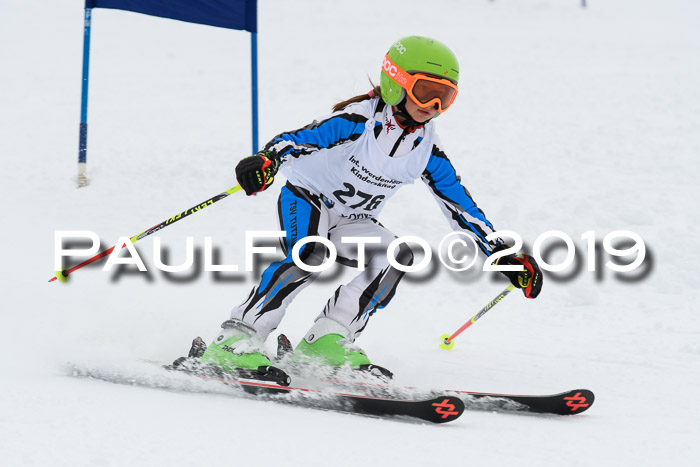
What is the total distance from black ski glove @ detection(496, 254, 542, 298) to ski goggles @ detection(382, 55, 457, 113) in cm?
89

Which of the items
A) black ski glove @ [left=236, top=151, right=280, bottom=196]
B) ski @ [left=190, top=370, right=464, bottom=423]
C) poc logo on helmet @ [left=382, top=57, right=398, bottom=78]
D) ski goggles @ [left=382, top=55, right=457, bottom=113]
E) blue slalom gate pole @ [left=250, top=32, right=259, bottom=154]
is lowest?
ski @ [left=190, top=370, right=464, bottom=423]

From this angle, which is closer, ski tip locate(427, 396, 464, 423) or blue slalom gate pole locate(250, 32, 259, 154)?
ski tip locate(427, 396, 464, 423)

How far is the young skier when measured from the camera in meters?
3.52

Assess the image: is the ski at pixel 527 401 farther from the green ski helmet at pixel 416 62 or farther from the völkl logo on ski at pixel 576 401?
the green ski helmet at pixel 416 62

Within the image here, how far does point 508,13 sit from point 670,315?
489 inches

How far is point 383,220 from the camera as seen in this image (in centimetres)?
710

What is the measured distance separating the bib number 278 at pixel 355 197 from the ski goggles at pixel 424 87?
0.57 meters

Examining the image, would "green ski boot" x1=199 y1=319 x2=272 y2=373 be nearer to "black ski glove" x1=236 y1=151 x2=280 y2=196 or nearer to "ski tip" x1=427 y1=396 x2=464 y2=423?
"black ski glove" x1=236 y1=151 x2=280 y2=196

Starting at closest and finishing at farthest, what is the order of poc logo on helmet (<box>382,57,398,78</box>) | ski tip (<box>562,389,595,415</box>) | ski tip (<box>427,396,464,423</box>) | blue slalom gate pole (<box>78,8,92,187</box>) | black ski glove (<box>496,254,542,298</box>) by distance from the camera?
ski tip (<box>427,396,464,423</box>) → ski tip (<box>562,389,595,415</box>) → poc logo on helmet (<box>382,57,398,78</box>) → black ski glove (<box>496,254,542,298</box>) → blue slalom gate pole (<box>78,8,92,187</box>)

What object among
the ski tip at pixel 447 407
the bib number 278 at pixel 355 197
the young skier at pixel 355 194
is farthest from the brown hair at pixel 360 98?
the ski tip at pixel 447 407

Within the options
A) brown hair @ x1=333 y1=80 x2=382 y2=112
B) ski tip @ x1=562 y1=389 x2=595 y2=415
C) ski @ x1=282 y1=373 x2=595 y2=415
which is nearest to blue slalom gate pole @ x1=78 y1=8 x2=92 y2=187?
Result: brown hair @ x1=333 y1=80 x2=382 y2=112

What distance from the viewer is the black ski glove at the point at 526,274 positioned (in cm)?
372

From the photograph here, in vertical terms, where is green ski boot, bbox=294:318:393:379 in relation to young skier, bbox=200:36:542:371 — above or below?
below

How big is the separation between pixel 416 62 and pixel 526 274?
1221 mm
